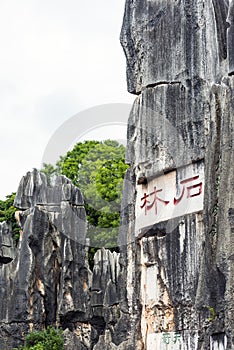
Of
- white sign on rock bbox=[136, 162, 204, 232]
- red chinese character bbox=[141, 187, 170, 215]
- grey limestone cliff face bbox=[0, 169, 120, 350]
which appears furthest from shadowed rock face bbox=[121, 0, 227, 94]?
grey limestone cliff face bbox=[0, 169, 120, 350]

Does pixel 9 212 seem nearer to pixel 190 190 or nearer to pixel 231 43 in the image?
pixel 190 190

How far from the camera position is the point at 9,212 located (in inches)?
1197

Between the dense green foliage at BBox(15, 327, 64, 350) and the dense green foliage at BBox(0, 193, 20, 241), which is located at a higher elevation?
the dense green foliage at BBox(0, 193, 20, 241)

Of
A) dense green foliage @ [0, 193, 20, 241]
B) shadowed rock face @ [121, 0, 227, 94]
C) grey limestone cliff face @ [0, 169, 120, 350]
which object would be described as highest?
dense green foliage @ [0, 193, 20, 241]

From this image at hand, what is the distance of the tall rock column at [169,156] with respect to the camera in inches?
432

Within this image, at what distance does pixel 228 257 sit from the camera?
701 cm

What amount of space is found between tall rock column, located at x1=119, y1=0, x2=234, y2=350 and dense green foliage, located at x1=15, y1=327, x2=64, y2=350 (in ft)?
13.7

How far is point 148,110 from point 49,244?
7.99 meters

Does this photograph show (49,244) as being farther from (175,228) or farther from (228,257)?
(228,257)

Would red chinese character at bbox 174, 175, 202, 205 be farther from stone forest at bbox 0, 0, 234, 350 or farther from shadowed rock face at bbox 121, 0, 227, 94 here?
shadowed rock face at bbox 121, 0, 227, 94

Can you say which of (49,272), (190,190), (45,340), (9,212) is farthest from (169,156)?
(9,212)

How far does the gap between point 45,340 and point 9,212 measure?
46.6 feet

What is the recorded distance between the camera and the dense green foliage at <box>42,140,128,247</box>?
90.1ft

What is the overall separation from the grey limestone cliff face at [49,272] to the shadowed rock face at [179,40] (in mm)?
7389
